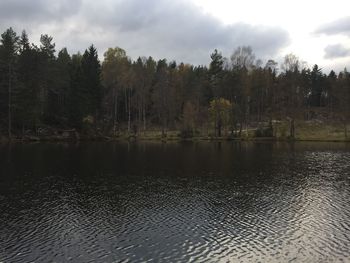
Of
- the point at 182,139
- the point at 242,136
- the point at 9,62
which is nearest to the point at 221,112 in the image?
the point at 242,136

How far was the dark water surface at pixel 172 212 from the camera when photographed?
28062mm

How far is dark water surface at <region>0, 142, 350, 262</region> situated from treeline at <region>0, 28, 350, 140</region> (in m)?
53.5

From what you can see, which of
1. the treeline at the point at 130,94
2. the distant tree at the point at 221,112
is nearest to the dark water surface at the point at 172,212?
the treeline at the point at 130,94

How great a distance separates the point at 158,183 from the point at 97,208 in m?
15.2

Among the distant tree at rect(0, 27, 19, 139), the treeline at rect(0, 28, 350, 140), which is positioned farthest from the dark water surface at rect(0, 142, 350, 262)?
the treeline at rect(0, 28, 350, 140)

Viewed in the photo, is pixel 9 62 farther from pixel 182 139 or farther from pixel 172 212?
pixel 172 212

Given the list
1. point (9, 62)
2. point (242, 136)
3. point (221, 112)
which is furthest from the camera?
point (242, 136)

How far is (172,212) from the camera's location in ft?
129

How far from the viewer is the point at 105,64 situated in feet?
536

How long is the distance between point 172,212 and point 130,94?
12105 centimetres

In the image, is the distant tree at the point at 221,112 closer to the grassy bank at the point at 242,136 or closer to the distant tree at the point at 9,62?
the grassy bank at the point at 242,136

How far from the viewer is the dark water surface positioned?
2806cm

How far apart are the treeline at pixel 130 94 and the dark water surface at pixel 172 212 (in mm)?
53462

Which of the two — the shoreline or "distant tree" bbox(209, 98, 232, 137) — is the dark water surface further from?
"distant tree" bbox(209, 98, 232, 137)
